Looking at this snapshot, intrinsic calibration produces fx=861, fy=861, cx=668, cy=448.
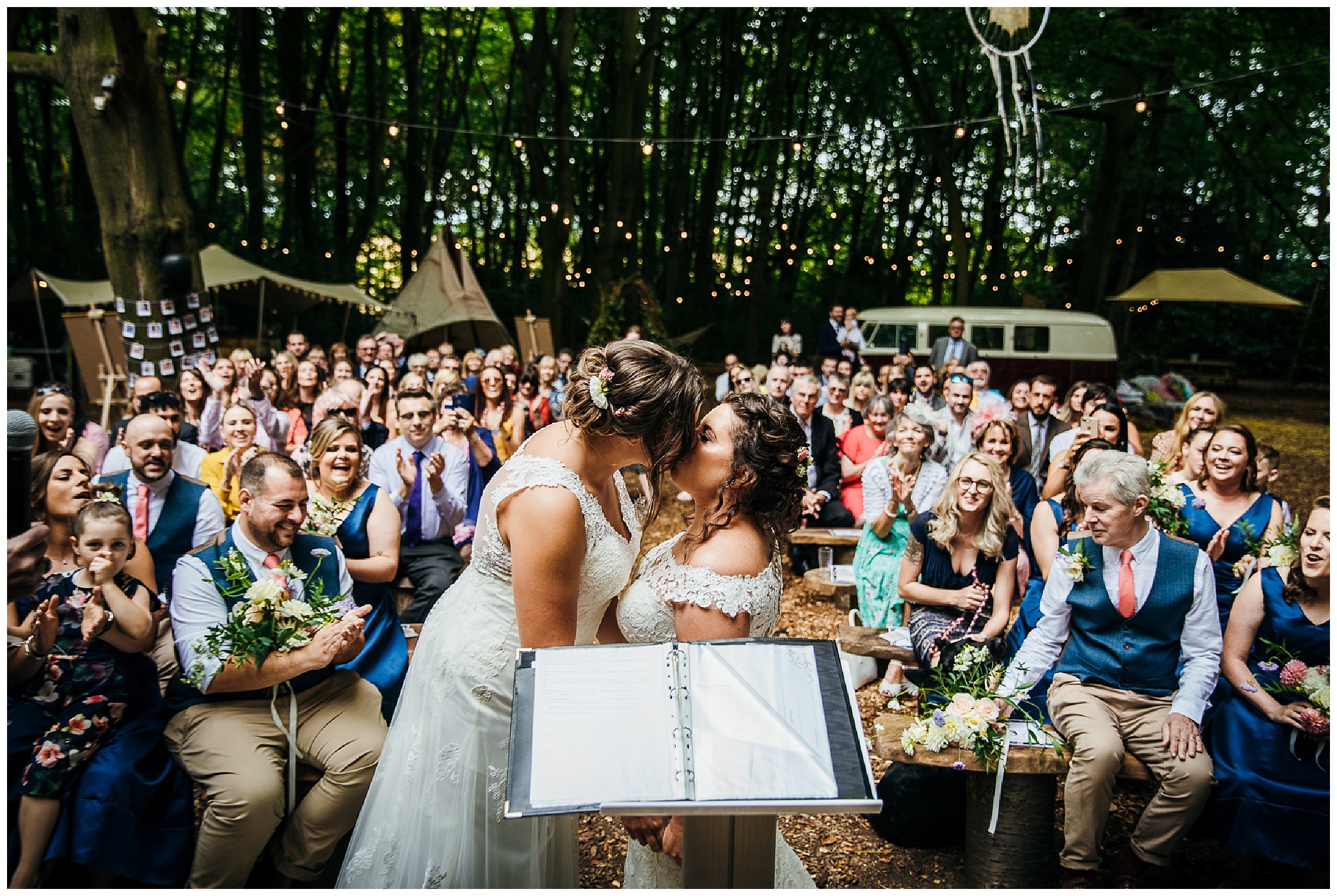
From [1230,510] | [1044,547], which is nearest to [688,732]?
[1044,547]

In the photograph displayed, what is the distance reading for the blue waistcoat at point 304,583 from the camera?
319cm

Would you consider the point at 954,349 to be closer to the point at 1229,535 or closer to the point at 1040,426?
the point at 1040,426

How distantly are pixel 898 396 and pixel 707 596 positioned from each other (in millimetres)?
7794

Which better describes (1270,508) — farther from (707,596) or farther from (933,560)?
(707,596)

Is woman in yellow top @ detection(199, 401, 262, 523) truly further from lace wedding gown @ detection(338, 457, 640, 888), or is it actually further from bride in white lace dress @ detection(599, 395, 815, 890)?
bride in white lace dress @ detection(599, 395, 815, 890)

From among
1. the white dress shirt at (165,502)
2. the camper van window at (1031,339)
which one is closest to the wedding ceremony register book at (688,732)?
the white dress shirt at (165,502)

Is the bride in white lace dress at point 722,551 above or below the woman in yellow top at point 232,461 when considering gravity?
above

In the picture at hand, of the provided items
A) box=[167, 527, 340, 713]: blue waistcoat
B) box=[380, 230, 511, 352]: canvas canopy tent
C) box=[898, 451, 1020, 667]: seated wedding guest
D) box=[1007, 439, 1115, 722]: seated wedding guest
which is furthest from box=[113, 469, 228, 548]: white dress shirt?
box=[380, 230, 511, 352]: canvas canopy tent

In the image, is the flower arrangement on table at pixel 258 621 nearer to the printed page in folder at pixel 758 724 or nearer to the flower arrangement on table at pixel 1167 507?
the printed page in folder at pixel 758 724

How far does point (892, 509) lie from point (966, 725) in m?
2.35

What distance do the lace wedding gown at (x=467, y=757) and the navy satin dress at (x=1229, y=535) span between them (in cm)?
334

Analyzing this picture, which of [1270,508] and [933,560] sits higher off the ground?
[1270,508]

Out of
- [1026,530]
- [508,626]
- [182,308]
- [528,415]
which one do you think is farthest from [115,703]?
[182,308]

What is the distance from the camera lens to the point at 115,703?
119 inches
